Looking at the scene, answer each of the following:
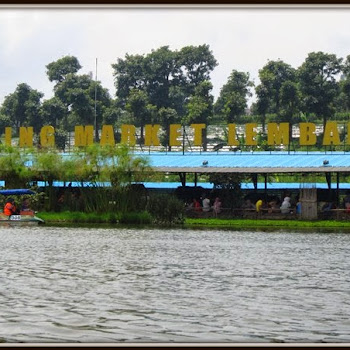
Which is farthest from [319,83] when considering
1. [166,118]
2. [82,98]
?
[82,98]

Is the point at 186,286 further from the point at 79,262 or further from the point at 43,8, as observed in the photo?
the point at 43,8

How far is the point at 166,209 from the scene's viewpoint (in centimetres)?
3847

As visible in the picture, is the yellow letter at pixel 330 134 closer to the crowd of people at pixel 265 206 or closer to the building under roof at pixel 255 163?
the building under roof at pixel 255 163

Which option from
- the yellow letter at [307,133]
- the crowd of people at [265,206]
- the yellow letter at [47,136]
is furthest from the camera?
the yellow letter at [47,136]

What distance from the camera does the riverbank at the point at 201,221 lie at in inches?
1457

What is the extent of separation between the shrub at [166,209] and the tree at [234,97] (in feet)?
118

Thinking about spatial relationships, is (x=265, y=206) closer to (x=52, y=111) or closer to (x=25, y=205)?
(x=25, y=205)

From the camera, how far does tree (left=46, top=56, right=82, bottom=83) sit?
91875 millimetres

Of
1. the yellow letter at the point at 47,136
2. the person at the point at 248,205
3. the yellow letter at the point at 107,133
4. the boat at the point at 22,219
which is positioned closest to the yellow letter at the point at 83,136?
the yellow letter at the point at 107,133

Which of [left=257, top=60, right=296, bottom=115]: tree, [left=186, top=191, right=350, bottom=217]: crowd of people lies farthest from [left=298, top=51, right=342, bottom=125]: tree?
[left=186, top=191, right=350, bottom=217]: crowd of people

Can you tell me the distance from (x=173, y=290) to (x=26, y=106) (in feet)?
220

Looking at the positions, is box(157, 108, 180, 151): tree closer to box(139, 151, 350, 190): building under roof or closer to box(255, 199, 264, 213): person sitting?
box(139, 151, 350, 190): building under roof

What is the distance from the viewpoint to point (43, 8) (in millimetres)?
7055

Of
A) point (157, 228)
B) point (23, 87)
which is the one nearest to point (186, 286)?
point (157, 228)
